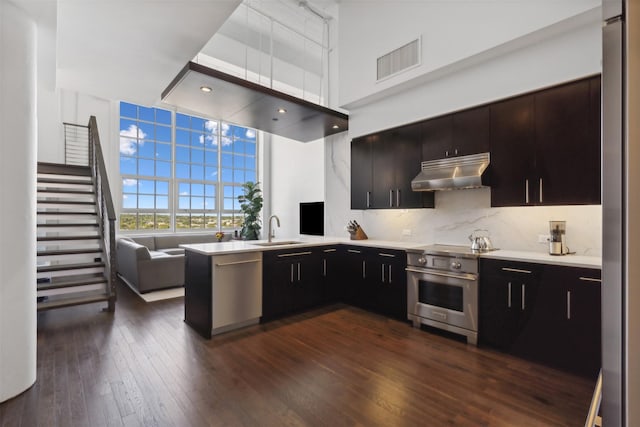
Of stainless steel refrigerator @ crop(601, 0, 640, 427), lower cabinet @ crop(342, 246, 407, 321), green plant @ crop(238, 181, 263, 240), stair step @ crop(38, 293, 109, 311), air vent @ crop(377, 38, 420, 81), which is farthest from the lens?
green plant @ crop(238, 181, 263, 240)

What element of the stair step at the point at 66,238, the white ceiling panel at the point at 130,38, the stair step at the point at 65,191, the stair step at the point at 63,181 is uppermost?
the white ceiling panel at the point at 130,38

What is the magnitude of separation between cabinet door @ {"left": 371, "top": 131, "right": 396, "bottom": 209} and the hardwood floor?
169 cm

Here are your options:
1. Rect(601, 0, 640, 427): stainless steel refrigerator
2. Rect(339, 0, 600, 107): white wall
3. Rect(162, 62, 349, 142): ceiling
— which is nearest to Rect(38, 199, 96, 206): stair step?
Rect(162, 62, 349, 142): ceiling

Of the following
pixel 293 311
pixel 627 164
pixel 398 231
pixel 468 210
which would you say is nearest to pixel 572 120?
pixel 468 210

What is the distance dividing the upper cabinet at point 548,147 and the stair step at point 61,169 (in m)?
6.38

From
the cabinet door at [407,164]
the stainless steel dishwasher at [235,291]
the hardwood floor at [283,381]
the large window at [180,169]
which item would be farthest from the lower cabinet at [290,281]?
the large window at [180,169]

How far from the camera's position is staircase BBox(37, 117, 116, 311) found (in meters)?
3.92

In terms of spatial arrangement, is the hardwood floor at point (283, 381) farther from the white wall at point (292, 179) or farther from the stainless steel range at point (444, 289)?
the white wall at point (292, 179)

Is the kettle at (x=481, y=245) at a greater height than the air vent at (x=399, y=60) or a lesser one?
lesser

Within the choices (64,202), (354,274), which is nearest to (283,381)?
(354,274)

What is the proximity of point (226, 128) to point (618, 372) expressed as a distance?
9111mm

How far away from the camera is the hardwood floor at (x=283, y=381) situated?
1954mm

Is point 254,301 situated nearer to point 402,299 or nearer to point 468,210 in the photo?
point 402,299

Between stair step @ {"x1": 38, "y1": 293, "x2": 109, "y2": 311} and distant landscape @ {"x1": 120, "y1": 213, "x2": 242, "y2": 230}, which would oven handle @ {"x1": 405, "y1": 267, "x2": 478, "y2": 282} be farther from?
distant landscape @ {"x1": 120, "y1": 213, "x2": 242, "y2": 230}
